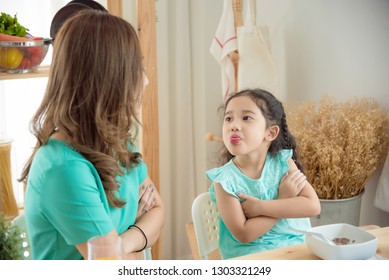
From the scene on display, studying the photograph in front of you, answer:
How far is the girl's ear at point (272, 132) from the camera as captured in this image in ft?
3.79

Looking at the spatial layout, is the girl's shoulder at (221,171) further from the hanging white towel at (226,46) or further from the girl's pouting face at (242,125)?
the hanging white towel at (226,46)

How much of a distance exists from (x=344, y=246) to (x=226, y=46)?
0.44 m

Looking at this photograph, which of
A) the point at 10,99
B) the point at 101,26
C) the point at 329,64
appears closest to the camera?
the point at 101,26

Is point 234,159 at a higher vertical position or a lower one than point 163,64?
lower

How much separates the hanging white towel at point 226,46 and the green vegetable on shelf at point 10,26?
0.37m

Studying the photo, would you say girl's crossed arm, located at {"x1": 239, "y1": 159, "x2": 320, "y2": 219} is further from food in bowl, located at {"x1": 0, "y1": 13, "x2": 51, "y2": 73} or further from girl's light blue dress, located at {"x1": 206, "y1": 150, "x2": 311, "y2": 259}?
food in bowl, located at {"x1": 0, "y1": 13, "x2": 51, "y2": 73}

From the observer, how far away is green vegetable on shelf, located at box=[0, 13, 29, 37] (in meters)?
1.17

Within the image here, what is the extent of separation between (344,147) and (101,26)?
1.66 feet

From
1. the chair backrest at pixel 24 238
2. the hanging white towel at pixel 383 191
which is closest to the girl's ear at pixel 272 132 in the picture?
the hanging white towel at pixel 383 191

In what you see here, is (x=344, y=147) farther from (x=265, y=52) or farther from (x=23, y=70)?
(x=23, y=70)

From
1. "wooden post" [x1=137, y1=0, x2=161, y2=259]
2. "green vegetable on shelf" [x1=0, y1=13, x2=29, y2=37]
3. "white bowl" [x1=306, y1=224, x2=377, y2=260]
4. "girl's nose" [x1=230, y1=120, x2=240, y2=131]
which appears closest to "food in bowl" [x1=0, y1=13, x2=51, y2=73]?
"green vegetable on shelf" [x1=0, y1=13, x2=29, y2=37]

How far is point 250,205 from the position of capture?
44.0 inches
